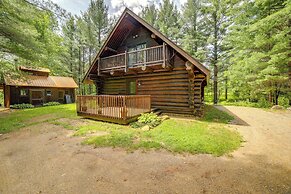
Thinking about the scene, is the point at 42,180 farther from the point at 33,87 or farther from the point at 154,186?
the point at 33,87

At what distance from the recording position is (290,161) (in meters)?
3.97

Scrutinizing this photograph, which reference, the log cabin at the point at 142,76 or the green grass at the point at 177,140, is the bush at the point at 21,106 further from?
the green grass at the point at 177,140

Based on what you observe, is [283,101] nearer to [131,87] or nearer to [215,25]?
[215,25]

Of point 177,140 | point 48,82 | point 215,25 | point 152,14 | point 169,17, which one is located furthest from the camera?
point 152,14

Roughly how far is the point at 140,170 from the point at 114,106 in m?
5.05

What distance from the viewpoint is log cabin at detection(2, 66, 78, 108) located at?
17.3 m

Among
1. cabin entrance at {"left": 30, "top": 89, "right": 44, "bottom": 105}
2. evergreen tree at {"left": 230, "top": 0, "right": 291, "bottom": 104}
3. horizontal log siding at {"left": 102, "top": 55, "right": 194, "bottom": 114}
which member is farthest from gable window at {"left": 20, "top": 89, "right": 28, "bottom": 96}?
evergreen tree at {"left": 230, "top": 0, "right": 291, "bottom": 104}

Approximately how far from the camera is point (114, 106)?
825cm

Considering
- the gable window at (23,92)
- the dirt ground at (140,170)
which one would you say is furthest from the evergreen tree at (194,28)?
the gable window at (23,92)

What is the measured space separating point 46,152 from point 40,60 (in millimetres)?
8519

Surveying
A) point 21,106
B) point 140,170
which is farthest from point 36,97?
Result: point 140,170

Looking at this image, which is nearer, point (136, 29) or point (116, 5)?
point (136, 29)

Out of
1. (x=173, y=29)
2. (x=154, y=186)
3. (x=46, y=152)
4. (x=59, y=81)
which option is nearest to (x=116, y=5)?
(x=173, y=29)

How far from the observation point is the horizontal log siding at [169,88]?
9.96m
